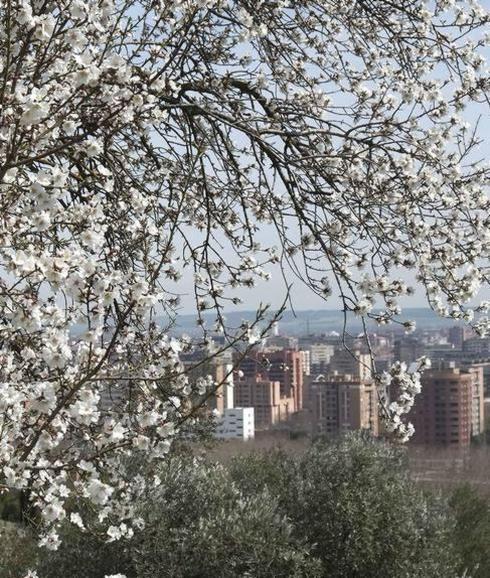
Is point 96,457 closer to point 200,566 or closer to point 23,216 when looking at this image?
point 23,216

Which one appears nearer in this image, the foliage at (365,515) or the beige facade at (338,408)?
the foliage at (365,515)

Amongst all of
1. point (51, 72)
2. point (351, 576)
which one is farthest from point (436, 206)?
point (351, 576)

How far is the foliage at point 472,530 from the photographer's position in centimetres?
1101

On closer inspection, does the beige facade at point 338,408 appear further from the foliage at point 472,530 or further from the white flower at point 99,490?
the white flower at point 99,490

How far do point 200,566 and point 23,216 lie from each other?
4777 millimetres

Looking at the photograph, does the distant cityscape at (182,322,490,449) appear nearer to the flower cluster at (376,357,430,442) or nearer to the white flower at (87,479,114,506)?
the flower cluster at (376,357,430,442)

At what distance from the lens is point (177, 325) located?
5.42m

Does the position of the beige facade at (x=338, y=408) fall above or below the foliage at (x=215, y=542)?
below

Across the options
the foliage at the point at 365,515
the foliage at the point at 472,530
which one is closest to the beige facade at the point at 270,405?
the foliage at the point at 472,530

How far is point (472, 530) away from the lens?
12031 mm

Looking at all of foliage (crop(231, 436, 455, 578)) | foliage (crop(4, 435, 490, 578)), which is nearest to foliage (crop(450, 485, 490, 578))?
foliage (crop(4, 435, 490, 578))

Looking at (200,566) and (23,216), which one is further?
(200,566)

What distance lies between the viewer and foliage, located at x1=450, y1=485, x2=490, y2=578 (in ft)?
36.1

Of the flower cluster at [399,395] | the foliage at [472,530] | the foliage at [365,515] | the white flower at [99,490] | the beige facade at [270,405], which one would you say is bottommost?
the beige facade at [270,405]
